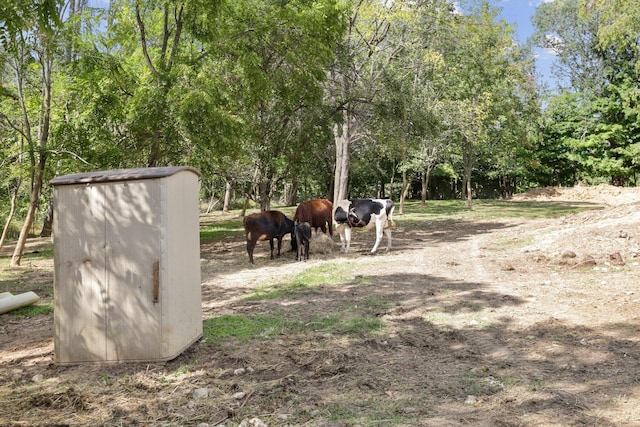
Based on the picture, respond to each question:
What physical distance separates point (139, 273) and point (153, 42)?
13763 mm

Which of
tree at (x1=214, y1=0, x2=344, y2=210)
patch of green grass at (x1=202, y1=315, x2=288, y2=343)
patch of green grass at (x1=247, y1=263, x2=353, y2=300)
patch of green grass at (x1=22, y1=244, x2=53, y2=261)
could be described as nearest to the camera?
patch of green grass at (x1=202, y1=315, x2=288, y2=343)

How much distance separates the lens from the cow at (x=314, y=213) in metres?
14.8

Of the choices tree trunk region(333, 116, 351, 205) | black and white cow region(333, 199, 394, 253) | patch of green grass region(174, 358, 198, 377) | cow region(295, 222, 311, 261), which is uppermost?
tree trunk region(333, 116, 351, 205)

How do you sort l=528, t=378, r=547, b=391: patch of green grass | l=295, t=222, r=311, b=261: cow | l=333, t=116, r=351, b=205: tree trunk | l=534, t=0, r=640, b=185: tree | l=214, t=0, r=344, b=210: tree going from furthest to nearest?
l=534, t=0, r=640, b=185: tree → l=333, t=116, r=351, b=205: tree trunk → l=214, t=0, r=344, b=210: tree → l=295, t=222, r=311, b=261: cow → l=528, t=378, r=547, b=391: patch of green grass

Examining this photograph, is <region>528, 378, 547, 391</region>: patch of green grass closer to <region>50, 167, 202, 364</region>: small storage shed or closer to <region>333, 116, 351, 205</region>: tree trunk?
<region>50, 167, 202, 364</region>: small storage shed

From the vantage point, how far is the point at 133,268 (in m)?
4.98

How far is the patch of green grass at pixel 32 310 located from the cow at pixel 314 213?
753 centimetres

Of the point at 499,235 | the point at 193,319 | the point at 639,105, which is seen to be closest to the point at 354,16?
the point at 499,235

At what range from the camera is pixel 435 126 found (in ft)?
63.4

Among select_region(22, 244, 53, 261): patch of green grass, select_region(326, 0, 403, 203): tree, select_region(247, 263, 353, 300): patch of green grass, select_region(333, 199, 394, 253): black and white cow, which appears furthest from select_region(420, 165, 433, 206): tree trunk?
select_region(247, 263, 353, 300): patch of green grass

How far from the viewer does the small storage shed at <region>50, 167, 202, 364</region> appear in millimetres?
4965

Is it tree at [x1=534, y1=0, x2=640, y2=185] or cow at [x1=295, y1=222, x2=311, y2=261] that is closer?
cow at [x1=295, y1=222, x2=311, y2=261]

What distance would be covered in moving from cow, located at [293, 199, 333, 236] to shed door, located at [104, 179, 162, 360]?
969 cm

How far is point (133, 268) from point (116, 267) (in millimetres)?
171
